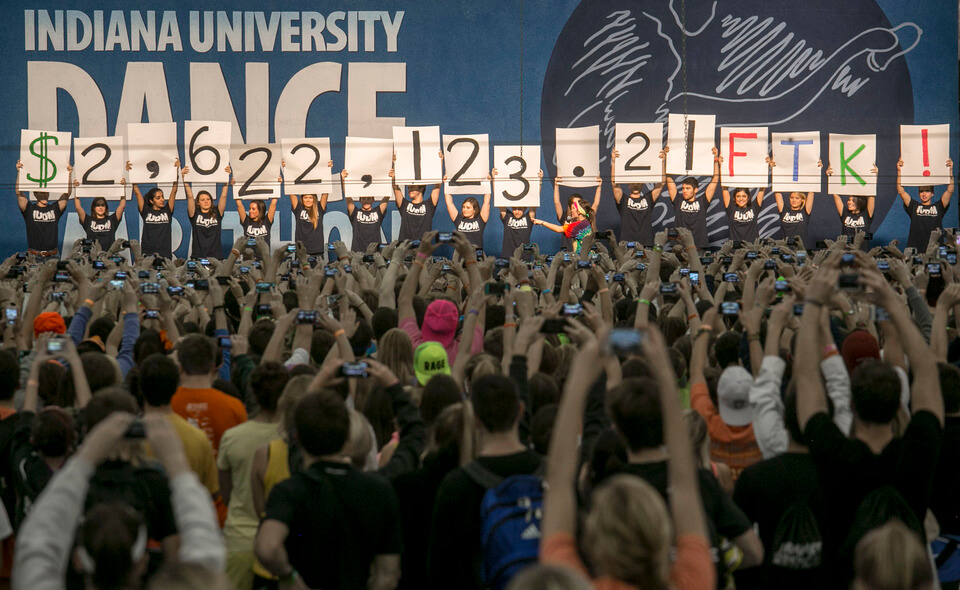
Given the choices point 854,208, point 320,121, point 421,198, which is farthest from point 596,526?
point 320,121

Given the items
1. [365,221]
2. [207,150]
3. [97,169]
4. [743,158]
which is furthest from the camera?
[743,158]

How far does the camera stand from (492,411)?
296 cm

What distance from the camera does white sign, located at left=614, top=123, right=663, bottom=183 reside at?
15758 mm

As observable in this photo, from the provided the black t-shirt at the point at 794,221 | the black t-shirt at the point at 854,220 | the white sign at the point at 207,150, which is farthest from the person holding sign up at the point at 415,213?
the black t-shirt at the point at 854,220

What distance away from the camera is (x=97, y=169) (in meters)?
15.2

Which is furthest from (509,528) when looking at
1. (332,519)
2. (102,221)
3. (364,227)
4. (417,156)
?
(102,221)

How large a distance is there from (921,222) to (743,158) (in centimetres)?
278

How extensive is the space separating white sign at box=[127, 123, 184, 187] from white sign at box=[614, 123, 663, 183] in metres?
6.56

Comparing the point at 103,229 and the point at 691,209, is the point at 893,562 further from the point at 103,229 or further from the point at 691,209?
the point at 103,229

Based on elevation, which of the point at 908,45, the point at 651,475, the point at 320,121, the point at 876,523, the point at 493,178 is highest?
the point at 908,45

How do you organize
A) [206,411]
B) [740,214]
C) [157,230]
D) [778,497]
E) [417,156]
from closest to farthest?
[778,497] → [206,411] → [417,156] → [157,230] → [740,214]

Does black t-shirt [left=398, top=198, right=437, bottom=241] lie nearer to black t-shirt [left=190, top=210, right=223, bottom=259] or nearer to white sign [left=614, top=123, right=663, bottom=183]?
black t-shirt [left=190, top=210, right=223, bottom=259]

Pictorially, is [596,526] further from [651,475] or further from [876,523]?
[876,523]

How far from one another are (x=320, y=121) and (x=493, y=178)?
3534 mm
